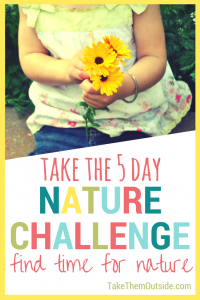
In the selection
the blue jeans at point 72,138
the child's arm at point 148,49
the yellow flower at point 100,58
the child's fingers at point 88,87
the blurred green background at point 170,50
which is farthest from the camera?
the blurred green background at point 170,50

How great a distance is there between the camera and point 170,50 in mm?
1843

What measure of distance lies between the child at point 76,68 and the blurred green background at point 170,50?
353mm

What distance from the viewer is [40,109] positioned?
1.55m

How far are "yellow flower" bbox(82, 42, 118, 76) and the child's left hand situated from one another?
180 mm

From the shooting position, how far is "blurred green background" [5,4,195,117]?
1828 millimetres

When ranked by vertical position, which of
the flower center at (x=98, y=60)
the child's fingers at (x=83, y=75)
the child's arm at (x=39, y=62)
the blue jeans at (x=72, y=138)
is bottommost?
the blue jeans at (x=72, y=138)

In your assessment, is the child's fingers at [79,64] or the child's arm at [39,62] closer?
the child's fingers at [79,64]

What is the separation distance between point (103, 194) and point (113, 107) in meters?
0.37

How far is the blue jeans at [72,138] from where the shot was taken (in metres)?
1.46

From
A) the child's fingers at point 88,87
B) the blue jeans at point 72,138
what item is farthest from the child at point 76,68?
the child's fingers at point 88,87

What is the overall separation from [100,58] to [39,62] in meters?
0.60

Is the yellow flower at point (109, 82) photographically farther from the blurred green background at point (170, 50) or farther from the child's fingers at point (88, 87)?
the blurred green background at point (170, 50)

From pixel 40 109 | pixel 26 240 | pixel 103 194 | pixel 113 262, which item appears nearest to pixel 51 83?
pixel 40 109

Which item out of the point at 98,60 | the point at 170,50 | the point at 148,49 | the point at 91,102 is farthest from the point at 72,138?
the point at 170,50
